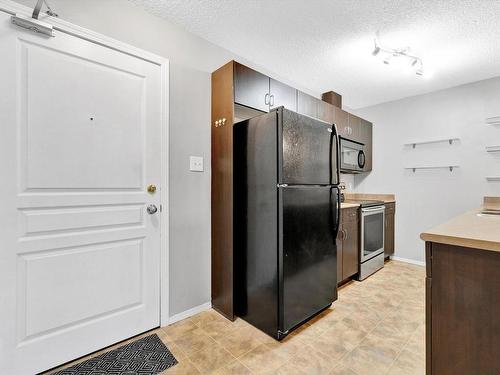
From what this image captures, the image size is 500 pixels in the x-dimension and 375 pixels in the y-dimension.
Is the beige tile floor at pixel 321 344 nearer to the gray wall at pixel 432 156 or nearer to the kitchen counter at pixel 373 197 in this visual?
the gray wall at pixel 432 156

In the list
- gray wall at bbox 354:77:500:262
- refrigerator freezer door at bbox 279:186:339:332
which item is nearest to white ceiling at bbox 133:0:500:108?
gray wall at bbox 354:77:500:262

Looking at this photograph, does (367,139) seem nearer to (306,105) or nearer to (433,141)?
(433,141)

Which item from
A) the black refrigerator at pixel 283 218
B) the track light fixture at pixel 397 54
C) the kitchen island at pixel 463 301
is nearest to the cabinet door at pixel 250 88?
the black refrigerator at pixel 283 218

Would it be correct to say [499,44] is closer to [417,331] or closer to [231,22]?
[231,22]

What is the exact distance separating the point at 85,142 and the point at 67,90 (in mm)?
330

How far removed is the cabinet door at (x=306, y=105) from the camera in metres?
2.63

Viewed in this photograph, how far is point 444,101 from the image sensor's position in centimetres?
329

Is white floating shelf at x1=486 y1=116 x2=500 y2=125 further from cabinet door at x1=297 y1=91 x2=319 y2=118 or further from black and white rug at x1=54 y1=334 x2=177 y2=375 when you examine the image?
black and white rug at x1=54 y1=334 x2=177 y2=375

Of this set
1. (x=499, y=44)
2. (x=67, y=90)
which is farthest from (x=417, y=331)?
(x=67, y=90)

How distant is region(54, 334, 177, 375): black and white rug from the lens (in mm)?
1446

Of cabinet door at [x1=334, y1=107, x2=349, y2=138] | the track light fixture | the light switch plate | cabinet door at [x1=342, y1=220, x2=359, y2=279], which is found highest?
the track light fixture

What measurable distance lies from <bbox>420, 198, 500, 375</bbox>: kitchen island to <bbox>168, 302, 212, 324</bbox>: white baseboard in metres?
1.66

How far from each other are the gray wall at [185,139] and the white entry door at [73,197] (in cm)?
14

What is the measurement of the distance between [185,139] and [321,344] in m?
1.89
